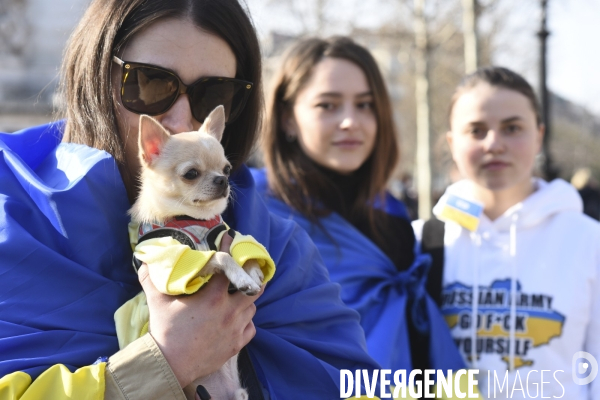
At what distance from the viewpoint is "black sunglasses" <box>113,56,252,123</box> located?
7.42 ft

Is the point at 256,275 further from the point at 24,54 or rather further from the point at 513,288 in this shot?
the point at 24,54

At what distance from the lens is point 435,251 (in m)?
3.88

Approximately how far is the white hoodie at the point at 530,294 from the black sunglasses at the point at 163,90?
200 cm

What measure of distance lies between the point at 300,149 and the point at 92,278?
2.31 metres

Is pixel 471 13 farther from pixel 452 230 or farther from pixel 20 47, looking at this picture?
pixel 20 47

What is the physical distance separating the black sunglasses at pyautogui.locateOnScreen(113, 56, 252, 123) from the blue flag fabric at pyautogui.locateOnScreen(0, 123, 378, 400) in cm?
28

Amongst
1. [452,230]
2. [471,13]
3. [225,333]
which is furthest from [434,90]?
[225,333]

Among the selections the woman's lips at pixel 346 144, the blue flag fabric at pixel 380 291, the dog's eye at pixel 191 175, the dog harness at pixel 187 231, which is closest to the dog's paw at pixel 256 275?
the dog harness at pixel 187 231

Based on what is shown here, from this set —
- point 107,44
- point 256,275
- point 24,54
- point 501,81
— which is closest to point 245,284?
point 256,275

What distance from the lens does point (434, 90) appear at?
111 feet

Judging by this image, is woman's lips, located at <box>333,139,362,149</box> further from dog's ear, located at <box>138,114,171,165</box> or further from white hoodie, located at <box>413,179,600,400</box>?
dog's ear, located at <box>138,114,171,165</box>

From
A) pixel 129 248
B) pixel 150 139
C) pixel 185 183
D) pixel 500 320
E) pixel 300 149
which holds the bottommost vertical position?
pixel 500 320

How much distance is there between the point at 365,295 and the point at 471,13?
11.1 meters

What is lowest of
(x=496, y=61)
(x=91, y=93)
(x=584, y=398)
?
(x=584, y=398)
